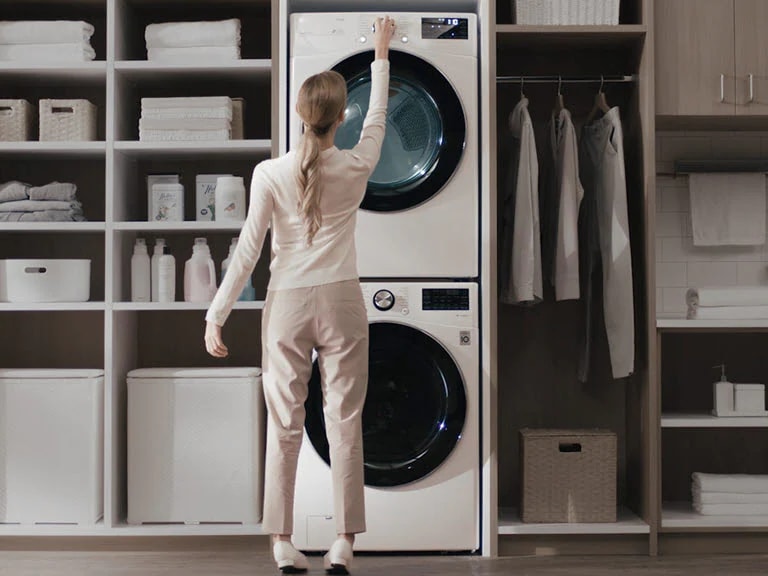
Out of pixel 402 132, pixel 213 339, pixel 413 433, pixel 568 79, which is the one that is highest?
pixel 568 79

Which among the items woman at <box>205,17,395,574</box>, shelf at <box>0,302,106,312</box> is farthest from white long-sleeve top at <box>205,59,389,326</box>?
shelf at <box>0,302,106,312</box>

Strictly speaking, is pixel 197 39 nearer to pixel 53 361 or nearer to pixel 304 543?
pixel 53 361

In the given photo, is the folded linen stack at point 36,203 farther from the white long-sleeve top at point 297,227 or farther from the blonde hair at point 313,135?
the blonde hair at point 313,135

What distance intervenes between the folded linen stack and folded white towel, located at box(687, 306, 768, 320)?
2.29m

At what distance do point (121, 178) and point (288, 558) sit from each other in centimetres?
151

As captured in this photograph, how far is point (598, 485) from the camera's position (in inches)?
126

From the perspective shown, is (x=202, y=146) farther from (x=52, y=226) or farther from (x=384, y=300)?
(x=384, y=300)

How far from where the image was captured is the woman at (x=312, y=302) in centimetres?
269

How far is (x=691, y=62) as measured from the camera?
3.24 m

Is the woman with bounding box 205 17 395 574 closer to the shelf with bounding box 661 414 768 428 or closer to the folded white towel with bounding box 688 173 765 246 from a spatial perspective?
the shelf with bounding box 661 414 768 428

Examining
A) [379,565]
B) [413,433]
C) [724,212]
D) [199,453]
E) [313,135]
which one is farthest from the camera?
[724,212]

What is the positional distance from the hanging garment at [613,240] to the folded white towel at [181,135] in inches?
53.4

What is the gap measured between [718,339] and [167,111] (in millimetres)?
2303

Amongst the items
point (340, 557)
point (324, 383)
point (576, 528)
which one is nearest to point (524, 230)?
point (324, 383)
